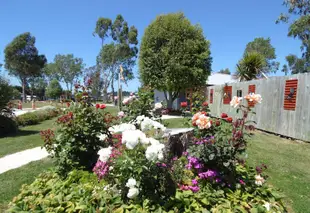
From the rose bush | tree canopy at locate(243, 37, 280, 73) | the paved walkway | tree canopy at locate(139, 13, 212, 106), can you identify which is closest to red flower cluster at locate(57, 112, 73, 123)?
the rose bush

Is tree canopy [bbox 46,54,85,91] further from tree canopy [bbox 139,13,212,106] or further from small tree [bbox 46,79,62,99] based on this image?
tree canopy [bbox 139,13,212,106]

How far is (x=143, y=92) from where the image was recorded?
429 centimetres

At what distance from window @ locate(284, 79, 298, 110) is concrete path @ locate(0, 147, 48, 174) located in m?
7.16

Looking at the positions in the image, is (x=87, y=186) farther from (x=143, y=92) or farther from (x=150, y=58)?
(x=150, y=58)

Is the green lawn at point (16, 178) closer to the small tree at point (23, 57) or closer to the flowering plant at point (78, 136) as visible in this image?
the flowering plant at point (78, 136)

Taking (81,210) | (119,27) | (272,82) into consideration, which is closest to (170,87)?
(272,82)

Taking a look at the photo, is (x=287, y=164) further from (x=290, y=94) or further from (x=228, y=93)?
(x=228, y=93)

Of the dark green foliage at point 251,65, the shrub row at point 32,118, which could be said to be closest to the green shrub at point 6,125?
the shrub row at point 32,118

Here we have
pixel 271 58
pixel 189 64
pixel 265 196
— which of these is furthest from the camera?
pixel 271 58

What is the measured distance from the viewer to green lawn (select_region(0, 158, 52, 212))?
10.3ft

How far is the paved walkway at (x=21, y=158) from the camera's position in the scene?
175 inches

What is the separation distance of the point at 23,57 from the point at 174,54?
95.9 feet

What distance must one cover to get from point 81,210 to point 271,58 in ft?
141

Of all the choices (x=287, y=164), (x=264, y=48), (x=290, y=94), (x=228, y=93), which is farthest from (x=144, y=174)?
(x=264, y=48)
